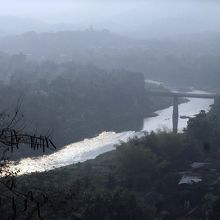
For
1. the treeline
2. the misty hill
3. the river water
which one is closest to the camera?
the river water

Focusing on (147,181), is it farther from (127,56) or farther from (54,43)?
(54,43)

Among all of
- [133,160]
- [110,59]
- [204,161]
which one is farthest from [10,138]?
[110,59]

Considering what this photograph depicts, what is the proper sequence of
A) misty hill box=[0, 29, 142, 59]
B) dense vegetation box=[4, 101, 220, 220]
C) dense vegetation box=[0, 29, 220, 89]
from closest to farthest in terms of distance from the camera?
1. dense vegetation box=[4, 101, 220, 220]
2. dense vegetation box=[0, 29, 220, 89]
3. misty hill box=[0, 29, 142, 59]

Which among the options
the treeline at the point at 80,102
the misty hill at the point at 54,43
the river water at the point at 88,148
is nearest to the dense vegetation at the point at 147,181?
the river water at the point at 88,148

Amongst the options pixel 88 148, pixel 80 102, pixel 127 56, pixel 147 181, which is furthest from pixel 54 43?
pixel 147 181

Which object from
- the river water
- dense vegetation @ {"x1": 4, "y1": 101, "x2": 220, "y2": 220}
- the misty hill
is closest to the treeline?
the river water

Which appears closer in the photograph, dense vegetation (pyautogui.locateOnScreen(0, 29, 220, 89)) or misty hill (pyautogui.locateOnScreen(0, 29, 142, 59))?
dense vegetation (pyautogui.locateOnScreen(0, 29, 220, 89))

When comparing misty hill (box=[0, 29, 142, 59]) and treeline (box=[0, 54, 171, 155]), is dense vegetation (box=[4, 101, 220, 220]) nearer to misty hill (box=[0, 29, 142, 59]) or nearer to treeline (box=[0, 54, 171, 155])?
treeline (box=[0, 54, 171, 155])

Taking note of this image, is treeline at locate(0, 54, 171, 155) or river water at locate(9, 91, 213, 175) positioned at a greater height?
treeline at locate(0, 54, 171, 155)
